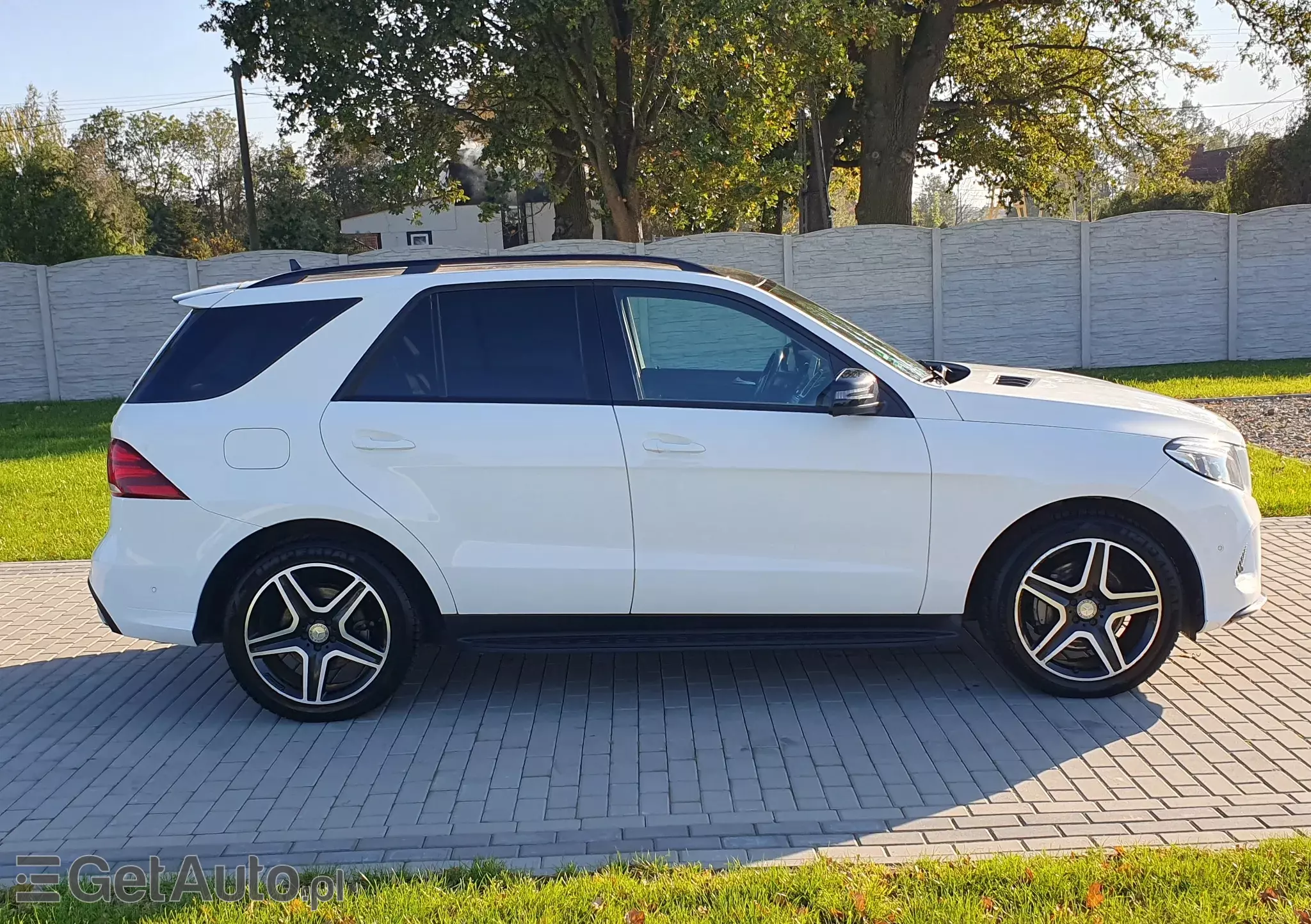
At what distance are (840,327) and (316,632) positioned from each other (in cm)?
270

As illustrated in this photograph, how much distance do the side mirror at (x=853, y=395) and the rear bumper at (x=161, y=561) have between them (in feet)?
8.22

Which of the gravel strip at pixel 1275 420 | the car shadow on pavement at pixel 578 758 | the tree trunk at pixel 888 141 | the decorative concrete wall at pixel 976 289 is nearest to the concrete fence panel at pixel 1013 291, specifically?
the decorative concrete wall at pixel 976 289

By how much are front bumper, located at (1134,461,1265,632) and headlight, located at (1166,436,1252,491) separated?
4cm

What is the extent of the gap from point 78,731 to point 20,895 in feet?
5.46

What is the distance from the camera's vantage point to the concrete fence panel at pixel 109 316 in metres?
17.4

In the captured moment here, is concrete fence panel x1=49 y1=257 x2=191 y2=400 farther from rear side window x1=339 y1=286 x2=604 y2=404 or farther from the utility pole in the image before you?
the utility pole

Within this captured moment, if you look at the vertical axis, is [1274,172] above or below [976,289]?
above

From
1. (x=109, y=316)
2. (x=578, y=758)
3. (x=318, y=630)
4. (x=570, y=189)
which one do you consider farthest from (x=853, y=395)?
(x=570, y=189)

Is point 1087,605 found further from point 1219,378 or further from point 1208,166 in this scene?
point 1208,166

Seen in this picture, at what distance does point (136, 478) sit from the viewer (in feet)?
16.4

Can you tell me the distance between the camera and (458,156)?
912 inches

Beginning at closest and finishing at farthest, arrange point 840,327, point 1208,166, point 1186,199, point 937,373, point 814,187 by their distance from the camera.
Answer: point 840,327 < point 937,373 < point 814,187 < point 1186,199 < point 1208,166

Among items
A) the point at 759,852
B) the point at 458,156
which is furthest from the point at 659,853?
the point at 458,156

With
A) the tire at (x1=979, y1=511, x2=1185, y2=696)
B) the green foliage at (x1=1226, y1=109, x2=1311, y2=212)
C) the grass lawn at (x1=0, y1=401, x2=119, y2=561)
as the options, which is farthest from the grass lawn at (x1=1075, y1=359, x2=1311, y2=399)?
the green foliage at (x1=1226, y1=109, x2=1311, y2=212)
